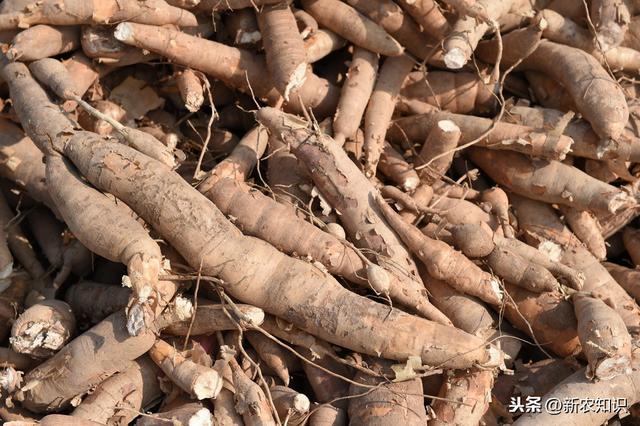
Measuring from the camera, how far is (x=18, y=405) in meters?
3.23

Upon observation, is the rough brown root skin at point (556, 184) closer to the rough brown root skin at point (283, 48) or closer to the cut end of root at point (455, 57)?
the cut end of root at point (455, 57)

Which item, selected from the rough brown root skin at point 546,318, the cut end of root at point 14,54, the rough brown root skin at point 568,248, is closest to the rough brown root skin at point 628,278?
the rough brown root skin at point 568,248

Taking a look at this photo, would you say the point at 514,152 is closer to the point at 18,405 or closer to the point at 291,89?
the point at 291,89

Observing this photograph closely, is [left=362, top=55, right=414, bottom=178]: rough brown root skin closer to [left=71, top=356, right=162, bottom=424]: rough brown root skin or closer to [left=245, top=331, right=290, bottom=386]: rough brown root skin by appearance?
[left=245, top=331, right=290, bottom=386]: rough brown root skin

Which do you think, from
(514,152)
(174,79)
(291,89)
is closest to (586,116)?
(514,152)

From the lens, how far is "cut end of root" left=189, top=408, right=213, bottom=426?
289 cm

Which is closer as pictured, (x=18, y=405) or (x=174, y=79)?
(x=18, y=405)

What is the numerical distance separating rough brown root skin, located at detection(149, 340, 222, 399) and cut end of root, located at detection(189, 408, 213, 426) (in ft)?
0.34

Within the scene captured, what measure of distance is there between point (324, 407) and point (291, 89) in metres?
1.82

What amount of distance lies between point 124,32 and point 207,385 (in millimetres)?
2053

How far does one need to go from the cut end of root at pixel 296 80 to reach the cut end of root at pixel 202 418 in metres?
1.84

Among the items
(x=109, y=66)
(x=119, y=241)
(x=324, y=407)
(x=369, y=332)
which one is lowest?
(x=324, y=407)

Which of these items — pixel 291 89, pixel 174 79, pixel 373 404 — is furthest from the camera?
pixel 174 79

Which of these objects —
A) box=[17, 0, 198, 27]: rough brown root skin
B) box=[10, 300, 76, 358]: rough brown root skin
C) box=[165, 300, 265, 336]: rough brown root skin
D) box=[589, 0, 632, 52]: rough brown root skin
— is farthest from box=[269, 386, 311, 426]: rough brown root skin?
box=[589, 0, 632, 52]: rough brown root skin
